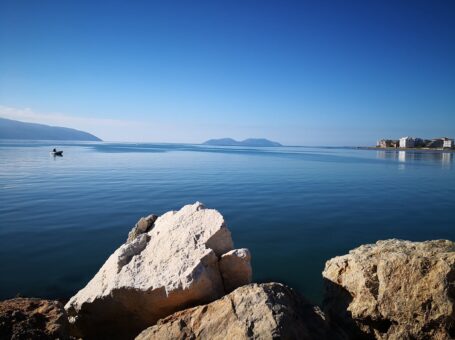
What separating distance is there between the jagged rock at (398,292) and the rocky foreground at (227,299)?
18mm

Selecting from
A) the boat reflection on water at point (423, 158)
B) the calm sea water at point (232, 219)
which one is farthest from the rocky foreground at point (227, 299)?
the boat reflection on water at point (423, 158)

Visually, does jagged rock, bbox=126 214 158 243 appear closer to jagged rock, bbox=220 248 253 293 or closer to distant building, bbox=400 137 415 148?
jagged rock, bbox=220 248 253 293

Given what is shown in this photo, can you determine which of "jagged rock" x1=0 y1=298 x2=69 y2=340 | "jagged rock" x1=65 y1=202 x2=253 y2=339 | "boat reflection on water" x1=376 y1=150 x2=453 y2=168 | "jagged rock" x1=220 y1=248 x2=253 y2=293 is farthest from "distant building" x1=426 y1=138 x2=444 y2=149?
"jagged rock" x1=0 y1=298 x2=69 y2=340

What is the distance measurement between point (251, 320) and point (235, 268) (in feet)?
6.73

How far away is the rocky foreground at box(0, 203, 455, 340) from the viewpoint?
5.29 meters

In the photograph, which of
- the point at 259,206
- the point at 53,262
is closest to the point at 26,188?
the point at 53,262

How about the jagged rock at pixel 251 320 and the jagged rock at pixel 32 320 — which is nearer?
the jagged rock at pixel 251 320

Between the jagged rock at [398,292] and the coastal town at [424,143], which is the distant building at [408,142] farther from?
the jagged rock at [398,292]

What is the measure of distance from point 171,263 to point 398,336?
4.93 metres

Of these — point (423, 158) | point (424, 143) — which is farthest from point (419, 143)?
point (423, 158)

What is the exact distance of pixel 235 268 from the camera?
7012 mm

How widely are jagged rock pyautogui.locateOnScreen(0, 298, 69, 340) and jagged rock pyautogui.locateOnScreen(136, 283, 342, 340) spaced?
5.45 feet

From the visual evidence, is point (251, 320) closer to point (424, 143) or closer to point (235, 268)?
point (235, 268)

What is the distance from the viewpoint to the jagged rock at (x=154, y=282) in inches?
247
